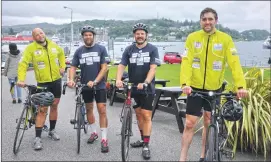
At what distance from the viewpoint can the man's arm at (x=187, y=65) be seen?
4.34 meters

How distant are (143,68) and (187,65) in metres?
1.11

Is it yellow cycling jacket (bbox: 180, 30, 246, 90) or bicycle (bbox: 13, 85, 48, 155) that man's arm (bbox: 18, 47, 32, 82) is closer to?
bicycle (bbox: 13, 85, 48, 155)

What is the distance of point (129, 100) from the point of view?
5.19 m

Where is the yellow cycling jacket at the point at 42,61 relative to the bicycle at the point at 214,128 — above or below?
above

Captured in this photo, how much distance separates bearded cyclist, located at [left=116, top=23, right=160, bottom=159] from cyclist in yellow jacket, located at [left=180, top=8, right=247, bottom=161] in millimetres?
924

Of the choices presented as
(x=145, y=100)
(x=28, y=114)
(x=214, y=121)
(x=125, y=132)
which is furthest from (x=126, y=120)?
(x=28, y=114)

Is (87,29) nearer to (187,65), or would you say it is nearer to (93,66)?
(93,66)

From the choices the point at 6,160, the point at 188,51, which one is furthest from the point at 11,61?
the point at 188,51

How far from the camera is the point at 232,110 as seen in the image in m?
4.32

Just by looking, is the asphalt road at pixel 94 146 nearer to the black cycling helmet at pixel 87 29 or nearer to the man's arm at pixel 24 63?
the man's arm at pixel 24 63

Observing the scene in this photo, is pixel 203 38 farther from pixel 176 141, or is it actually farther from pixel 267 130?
pixel 176 141

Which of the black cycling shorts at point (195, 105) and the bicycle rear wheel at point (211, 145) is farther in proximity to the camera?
the black cycling shorts at point (195, 105)

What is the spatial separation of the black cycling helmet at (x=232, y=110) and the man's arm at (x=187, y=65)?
0.57 metres

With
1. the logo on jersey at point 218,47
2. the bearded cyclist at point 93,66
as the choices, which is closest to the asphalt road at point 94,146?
the bearded cyclist at point 93,66
